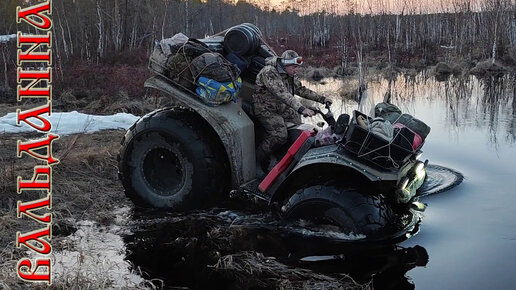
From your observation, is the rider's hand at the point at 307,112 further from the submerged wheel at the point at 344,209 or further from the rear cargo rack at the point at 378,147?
the submerged wheel at the point at 344,209

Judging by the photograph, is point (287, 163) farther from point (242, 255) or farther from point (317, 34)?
point (317, 34)

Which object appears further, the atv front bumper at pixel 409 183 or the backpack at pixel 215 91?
the backpack at pixel 215 91

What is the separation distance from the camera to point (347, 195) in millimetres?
4680

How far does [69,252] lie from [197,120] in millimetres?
1925

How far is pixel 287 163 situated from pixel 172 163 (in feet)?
4.59

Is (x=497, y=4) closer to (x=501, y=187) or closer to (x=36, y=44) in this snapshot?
(x=501, y=187)

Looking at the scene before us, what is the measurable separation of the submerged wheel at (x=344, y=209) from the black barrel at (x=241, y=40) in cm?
206

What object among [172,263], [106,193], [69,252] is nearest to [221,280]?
[172,263]

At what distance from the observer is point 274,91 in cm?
566

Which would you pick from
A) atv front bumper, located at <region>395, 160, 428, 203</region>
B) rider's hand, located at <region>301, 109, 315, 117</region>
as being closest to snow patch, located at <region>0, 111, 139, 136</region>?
rider's hand, located at <region>301, 109, 315, 117</region>

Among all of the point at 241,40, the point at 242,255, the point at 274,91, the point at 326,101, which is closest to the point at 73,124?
the point at 241,40

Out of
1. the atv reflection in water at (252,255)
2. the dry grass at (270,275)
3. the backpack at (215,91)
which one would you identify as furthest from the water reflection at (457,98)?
the dry grass at (270,275)

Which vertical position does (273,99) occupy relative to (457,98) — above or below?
above

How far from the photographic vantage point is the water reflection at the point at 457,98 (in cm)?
1185
